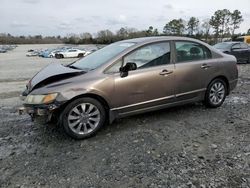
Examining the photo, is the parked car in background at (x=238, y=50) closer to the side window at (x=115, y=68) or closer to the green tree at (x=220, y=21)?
the side window at (x=115, y=68)

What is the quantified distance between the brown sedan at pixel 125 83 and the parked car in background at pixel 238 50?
948 cm

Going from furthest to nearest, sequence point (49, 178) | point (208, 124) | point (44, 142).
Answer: point (208, 124) < point (44, 142) < point (49, 178)

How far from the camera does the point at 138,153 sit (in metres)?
3.17

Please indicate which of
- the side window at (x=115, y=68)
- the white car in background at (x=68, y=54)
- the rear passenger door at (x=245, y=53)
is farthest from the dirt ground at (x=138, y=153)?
the white car in background at (x=68, y=54)

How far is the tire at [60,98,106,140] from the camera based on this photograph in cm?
346

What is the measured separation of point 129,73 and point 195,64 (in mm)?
1417

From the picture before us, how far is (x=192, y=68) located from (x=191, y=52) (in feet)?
1.14

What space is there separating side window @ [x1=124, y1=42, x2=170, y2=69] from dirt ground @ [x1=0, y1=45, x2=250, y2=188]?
41.3 inches

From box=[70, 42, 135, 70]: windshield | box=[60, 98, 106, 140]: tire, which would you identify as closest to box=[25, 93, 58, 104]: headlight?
box=[60, 98, 106, 140]: tire

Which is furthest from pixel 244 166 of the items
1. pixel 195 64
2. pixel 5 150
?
pixel 5 150

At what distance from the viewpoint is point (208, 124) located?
412 cm

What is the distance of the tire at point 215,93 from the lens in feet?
15.6

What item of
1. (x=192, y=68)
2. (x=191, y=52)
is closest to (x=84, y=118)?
(x=192, y=68)

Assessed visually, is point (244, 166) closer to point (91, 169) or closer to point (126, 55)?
point (91, 169)
